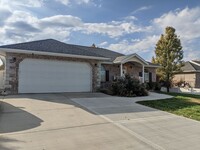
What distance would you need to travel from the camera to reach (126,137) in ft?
23.7

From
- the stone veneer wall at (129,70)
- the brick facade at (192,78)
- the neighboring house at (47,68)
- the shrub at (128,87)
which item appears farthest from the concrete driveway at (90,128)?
the brick facade at (192,78)

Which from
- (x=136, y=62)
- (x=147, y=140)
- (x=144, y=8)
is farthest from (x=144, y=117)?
(x=136, y=62)

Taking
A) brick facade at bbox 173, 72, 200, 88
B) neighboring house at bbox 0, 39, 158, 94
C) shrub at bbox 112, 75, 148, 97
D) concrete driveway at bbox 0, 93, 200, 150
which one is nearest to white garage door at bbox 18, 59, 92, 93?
neighboring house at bbox 0, 39, 158, 94

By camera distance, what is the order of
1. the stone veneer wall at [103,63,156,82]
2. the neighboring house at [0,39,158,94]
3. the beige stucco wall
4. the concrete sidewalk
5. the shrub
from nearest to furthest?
1. the concrete sidewalk
2. the neighboring house at [0,39,158,94]
3. the shrub
4. the stone veneer wall at [103,63,156,82]
5. the beige stucco wall

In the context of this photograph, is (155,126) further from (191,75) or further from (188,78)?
(188,78)

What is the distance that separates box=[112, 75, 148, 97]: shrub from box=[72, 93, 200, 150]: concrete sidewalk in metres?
5.12

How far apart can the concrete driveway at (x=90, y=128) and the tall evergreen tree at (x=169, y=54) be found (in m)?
16.7

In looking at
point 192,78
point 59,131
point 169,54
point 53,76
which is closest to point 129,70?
point 169,54

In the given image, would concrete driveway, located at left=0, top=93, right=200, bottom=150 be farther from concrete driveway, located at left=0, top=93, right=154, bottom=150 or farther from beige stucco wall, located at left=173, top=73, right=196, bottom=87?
beige stucco wall, located at left=173, top=73, right=196, bottom=87

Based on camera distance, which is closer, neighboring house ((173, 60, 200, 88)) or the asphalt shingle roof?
the asphalt shingle roof

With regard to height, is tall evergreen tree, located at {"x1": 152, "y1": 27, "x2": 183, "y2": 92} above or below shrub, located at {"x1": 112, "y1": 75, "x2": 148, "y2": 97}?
above

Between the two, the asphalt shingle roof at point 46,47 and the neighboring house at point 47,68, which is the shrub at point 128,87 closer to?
the neighboring house at point 47,68

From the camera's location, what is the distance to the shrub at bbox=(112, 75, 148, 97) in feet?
57.6

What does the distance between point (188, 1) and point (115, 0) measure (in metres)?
5.16
